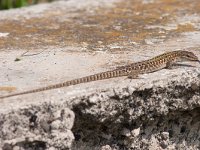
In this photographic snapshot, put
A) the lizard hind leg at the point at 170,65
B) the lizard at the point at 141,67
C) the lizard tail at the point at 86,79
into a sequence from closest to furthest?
the lizard tail at the point at 86,79
the lizard at the point at 141,67
the lizard hind leg at the point at 170,65

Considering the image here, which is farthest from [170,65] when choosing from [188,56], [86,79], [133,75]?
[86,79]

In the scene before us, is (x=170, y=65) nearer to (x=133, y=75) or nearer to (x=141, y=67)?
(x=141, y=67)

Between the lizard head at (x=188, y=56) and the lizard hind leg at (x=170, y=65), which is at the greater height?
the lizard head at (x=188, y=56)

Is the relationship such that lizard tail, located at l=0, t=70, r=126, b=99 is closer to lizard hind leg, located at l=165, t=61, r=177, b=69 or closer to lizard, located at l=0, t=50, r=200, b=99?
lizard, located at l=0, t=50, r=200, b=99

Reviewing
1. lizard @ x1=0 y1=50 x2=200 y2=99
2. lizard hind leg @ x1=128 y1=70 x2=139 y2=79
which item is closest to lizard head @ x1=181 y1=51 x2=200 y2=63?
lizard @ x1=0 y1=50 x2=200 y2=99

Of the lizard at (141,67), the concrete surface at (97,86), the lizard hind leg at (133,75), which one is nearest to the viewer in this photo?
the concrete surface at (97,86)

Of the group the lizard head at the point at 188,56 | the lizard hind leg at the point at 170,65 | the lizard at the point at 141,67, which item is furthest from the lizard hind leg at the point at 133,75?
the lizard head at the point at 188,56

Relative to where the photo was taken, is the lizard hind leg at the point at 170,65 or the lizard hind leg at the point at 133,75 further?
the lizard hind leg at the point at 170,65

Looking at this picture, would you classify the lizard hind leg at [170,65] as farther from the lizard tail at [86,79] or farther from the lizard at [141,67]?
the lizard tail at [86,79]
